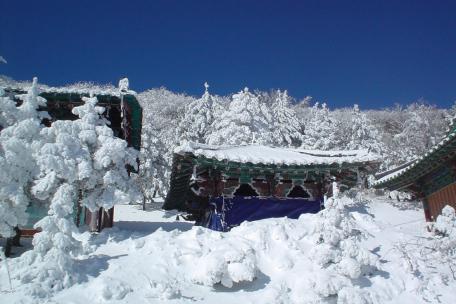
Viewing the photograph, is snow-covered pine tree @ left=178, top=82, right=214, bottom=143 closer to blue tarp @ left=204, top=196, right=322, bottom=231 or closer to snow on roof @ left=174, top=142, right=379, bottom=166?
snow on roof @ left=174, top=142, right=379, bottom=166

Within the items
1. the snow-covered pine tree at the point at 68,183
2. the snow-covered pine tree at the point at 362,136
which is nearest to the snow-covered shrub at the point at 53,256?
the snow-covered pine tree at the point at 68,183

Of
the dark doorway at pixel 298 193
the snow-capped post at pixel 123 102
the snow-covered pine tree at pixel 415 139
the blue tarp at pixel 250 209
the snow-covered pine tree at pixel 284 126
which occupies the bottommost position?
the blue tarp at pixel 250 209

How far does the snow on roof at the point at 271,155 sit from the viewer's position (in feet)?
52.1

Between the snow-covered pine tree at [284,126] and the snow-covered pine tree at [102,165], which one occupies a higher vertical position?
the snow-covered pine tree at [284,126]

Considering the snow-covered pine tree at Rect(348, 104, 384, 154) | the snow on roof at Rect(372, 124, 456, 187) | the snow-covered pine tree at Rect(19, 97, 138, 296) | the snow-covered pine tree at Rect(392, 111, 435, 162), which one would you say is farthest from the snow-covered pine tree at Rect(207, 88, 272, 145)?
the snow-covered pine tree at Rect(19, 97, 138, 296)

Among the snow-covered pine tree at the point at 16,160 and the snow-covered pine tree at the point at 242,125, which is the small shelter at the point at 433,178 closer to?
the snow-covered pine tree at the point at 16,160

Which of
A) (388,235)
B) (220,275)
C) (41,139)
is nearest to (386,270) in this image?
(388,235)

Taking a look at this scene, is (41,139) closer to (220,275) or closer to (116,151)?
(116,151)

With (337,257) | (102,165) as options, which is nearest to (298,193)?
(337,257)

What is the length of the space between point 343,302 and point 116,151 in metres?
8.80

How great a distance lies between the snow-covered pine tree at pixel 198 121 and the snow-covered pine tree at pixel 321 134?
11912mm

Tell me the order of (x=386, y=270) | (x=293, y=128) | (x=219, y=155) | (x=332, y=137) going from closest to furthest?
(x=386, y=270), (x=219, y=155), (x=332, y=137), (x=293, y=128)

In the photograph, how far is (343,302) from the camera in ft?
34.3

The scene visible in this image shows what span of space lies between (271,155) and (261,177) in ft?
3.71
